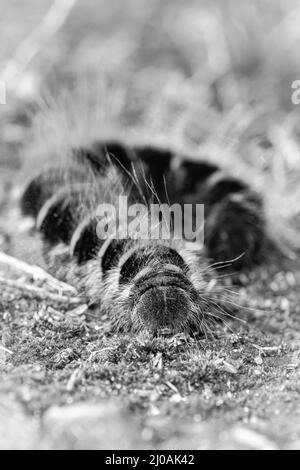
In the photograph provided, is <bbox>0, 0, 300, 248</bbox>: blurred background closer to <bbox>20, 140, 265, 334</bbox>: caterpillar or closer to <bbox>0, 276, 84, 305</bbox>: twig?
<bbox>20, 140, 265, 334</bbox>: caterpillar

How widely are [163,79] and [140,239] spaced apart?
6.96 feet

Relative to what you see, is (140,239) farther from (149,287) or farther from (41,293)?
(41,293)

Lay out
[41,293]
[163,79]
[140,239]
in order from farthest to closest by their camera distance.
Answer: [163,79] → [41,293] → [140,239]

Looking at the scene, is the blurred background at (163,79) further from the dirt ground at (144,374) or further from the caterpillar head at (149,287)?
the caterpillar head at (149,287)

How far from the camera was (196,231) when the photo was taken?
2.84 m

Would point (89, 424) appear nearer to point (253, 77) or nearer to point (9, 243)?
point (9, 243)

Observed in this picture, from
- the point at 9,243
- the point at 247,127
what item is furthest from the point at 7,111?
the point at 247,127

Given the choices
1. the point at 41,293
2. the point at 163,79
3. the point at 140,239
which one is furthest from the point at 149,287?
the point at 163,79

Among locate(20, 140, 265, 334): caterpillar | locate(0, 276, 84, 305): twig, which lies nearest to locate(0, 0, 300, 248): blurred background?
locate(20, 140, 265, 334): caterpillar

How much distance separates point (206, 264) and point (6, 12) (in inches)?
126

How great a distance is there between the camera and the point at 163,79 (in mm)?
4152

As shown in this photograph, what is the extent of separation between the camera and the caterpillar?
215 cm

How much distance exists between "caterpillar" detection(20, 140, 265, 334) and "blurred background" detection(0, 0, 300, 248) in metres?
0.13

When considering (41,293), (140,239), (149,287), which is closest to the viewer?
(149,287)
